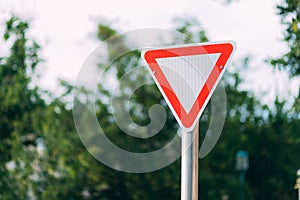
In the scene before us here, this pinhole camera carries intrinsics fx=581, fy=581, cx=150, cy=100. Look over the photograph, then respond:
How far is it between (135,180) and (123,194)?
1.03 meters

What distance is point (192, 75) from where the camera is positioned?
355 centimetres

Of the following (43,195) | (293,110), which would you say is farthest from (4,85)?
(293,110)

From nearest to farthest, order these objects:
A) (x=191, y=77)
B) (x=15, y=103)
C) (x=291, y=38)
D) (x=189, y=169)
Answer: (x=189, y=169)
(x=191, y=77)
(x=291, y=38)
(x=15, y=103)

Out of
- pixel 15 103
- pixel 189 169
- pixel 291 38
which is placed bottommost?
pixel 189 169

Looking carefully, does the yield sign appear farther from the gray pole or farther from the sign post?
the gray pole

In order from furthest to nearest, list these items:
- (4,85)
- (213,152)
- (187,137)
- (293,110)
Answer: (213,152)
(4,85)
(293,110)
(187,137)

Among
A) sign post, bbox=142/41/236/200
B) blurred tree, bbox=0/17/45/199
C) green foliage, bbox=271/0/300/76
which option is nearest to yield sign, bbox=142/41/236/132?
sign post, bbox=142/41/236/200

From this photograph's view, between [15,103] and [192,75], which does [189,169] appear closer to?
[192,75]

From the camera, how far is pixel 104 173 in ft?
76.2

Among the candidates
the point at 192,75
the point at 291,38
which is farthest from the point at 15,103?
the point at 192,75

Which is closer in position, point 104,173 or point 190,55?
point 190,55

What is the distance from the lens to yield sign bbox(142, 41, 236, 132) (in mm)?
3512

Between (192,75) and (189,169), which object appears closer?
(189,169)

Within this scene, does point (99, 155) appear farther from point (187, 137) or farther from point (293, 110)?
point (187, 137)
